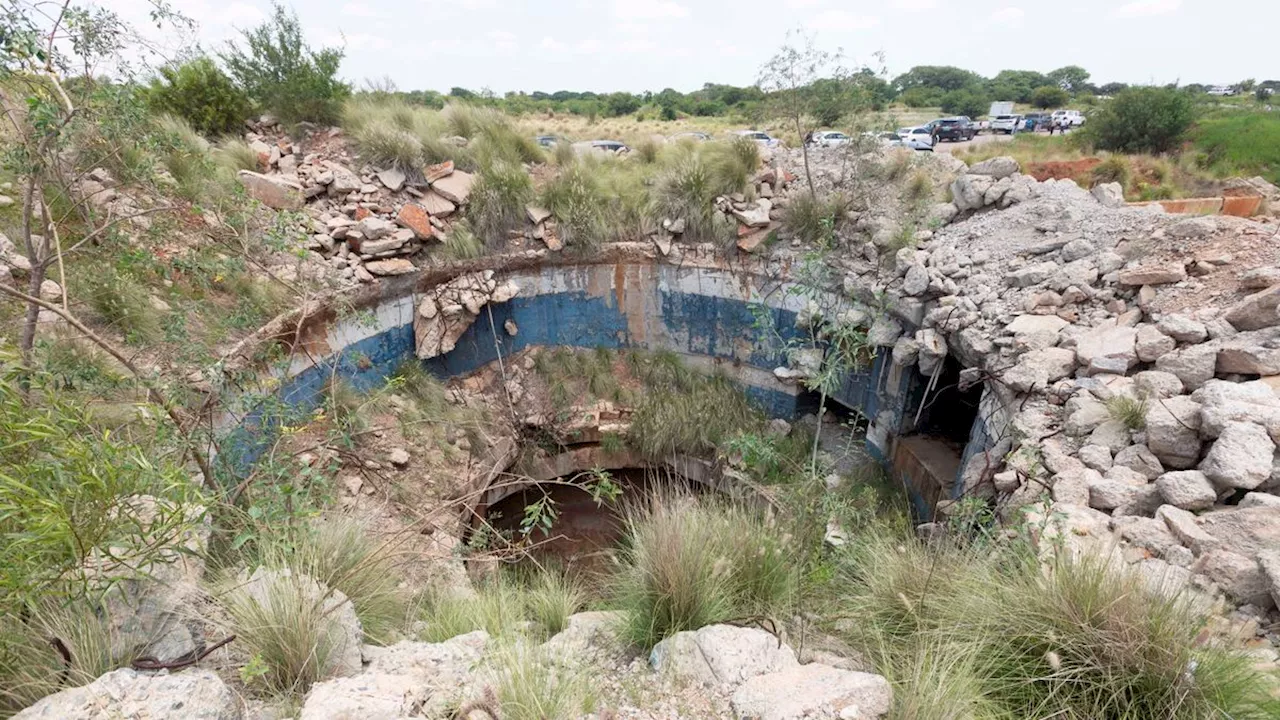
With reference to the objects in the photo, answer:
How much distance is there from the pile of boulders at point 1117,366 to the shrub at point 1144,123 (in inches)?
433

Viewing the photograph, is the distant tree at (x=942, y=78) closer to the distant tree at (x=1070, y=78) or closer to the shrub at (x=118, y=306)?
the distant tree at (x=1070, y=78)

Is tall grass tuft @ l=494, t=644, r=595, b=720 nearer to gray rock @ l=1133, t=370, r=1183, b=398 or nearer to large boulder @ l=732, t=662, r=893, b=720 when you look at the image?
large boulder @ l=732, t=662, r=893, b=720

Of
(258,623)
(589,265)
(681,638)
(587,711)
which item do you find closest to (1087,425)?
(681,638)

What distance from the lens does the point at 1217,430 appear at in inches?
114

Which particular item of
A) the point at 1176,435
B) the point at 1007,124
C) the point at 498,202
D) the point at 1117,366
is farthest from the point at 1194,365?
the point at 1007,124

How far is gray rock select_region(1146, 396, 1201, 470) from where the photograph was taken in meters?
3.01

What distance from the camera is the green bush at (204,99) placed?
7414mm

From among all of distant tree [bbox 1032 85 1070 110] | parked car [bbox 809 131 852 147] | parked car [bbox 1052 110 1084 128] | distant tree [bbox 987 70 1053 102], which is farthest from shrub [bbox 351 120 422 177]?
distant tree [bbox 987 70 1053 102]

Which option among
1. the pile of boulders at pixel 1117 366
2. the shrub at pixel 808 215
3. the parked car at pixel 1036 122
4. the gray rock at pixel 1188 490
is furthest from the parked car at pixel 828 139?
the parked car at pixel 1036 122

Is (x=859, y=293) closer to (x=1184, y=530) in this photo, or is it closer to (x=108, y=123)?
(x=1184, y=530)

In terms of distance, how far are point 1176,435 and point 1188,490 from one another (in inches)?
17.1

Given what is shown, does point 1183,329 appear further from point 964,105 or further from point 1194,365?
point 964,105

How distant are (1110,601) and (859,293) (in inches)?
200

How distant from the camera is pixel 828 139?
839 cm
